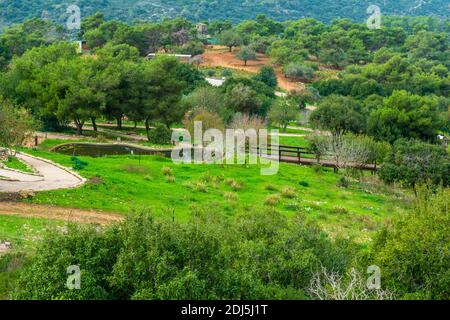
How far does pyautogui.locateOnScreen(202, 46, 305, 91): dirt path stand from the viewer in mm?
93000

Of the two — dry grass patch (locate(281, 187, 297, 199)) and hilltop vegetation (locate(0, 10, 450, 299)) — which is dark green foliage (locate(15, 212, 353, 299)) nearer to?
hilltop vegetation (locate(0, 10, 450, 299))

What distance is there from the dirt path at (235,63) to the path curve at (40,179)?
62.4 metres

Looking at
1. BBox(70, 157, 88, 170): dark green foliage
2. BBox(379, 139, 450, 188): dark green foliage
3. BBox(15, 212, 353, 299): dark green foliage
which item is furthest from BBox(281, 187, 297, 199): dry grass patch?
BBox(15, 212, 353, 299): dark green foliage

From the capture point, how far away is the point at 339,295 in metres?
13.5

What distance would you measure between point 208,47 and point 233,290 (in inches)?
4002

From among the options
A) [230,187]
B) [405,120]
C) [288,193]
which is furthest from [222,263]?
[405,120]

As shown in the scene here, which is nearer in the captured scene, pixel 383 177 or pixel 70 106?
pixel 383 177

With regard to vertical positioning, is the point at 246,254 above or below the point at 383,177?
above

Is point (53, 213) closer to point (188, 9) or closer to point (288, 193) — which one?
point (288, 193)

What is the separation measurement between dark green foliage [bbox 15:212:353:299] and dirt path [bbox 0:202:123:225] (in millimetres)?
9088

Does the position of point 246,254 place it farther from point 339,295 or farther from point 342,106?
point 342,106

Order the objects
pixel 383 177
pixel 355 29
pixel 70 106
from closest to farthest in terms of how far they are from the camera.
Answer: pixel 383 177 < pixel 70 106 < pixel 355 29

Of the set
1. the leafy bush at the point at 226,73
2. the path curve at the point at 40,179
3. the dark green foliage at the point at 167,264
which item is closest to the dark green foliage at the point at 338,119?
the path curve at the point at 40,179

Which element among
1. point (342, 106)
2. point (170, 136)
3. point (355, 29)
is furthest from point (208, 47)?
point (170, 136)
